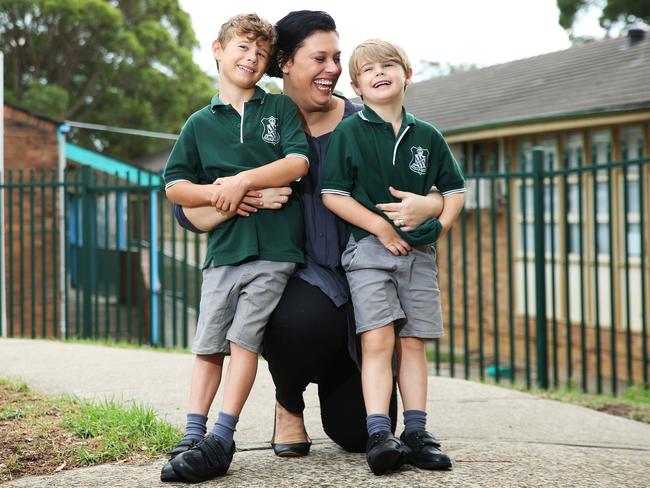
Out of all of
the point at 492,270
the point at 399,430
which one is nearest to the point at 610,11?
the point at 492,270

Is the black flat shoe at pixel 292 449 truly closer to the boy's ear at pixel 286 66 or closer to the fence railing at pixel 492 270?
the boy's ear at pixel 286 66

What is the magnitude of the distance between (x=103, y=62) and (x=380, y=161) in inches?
1094

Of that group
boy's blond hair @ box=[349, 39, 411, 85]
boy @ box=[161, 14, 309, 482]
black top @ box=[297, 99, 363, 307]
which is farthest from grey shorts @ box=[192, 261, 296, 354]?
boy's blond hair @ box=[349, 39, 411, 85]

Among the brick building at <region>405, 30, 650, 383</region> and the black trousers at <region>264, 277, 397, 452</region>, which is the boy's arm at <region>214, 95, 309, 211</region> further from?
the brick building at <region>405, 30, 650, 383</region>

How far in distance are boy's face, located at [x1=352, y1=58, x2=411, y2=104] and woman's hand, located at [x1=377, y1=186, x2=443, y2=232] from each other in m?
0.36

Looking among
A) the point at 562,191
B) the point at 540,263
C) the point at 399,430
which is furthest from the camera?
the point at 562,191

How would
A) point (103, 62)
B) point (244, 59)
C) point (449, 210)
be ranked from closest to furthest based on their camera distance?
point (244, 59)
point (449, 210)
point (103, 62)

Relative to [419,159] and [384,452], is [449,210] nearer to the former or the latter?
[419,159]

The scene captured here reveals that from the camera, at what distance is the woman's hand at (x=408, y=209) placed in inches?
136

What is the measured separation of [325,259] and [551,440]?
184 cm

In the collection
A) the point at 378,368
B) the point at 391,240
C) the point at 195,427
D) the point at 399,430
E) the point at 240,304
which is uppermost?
the point at 391,240

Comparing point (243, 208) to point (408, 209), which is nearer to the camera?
point (243, 208)

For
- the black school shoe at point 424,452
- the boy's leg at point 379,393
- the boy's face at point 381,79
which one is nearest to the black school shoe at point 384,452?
the boy's leg at point 379,393

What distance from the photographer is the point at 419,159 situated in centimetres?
359
